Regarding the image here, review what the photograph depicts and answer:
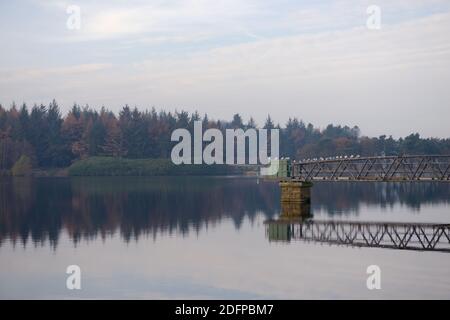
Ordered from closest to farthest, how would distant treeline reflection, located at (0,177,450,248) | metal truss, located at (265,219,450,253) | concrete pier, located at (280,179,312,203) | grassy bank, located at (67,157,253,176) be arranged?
metal truss, located at (265,219,450,253), distant treeline reflection, located at (0,177,450,248), concrete pier, located at (280,179,312,203), grassy bank, located at (67,157,253,176)

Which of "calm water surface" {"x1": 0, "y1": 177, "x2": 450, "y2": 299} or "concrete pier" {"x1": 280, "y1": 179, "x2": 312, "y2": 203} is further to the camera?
"concrete pier" {"x1": 280, "y1": 179, "x2": 312, "y2": 203}

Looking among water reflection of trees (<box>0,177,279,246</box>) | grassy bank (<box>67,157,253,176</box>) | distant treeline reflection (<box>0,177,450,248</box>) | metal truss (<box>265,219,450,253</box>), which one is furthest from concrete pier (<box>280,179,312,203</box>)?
grassy bank (<box>67,157,253,176</box>)

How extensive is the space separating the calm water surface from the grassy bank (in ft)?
267

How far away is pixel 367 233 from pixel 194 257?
14.0 m

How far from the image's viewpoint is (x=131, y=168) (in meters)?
156

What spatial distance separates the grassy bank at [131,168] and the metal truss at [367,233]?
324ft

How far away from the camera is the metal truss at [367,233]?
4522 cm

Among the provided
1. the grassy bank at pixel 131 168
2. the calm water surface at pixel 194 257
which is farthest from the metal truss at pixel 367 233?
the grassy bank at pixel 131 168

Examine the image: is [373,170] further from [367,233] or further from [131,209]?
[131,209]

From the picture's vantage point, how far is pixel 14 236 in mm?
51062

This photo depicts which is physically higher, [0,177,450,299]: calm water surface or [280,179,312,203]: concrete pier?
[280,179,312,203]: concrete pier

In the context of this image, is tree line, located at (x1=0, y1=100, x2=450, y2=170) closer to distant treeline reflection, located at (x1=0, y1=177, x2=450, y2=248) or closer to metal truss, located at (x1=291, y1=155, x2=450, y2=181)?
distant treeline reflection, located at (x1=0, y1=177, x2=450, y2=248)

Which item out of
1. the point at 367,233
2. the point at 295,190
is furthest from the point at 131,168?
the point at 367,233

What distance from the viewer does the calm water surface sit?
3344cm
